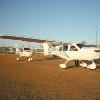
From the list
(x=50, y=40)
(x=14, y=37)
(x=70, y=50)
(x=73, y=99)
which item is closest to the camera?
(x=73, y=99)

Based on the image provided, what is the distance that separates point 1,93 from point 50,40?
15.5 m

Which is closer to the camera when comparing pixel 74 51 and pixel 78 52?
pixel 78 52

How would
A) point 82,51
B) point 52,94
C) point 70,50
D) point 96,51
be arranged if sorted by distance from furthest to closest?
point 70,50, point 82,51, point 96,51, point 52,94

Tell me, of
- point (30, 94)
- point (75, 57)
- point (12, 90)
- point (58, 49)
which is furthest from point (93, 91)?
point (58, 49)

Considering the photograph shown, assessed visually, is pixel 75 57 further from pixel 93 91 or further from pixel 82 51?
pixel 93 91

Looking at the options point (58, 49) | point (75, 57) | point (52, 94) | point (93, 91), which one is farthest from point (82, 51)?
point (52, 94)

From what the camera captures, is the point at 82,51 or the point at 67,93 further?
the point at 82,51

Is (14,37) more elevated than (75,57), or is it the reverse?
(14,37)

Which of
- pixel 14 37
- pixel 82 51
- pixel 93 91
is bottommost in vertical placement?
pixel 93 91

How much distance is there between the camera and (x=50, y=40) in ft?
74.7

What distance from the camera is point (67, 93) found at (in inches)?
316

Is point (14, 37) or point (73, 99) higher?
point (14, 37)

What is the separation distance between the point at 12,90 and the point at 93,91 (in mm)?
3222

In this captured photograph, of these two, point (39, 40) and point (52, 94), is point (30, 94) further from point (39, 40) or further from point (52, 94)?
point (39, 40)
